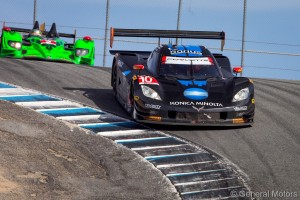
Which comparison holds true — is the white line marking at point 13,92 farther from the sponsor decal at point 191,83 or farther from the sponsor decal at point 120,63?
the sponsor decal at point 191,83

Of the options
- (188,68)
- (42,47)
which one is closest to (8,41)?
(42,47)

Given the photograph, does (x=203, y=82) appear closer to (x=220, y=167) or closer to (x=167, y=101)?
(x=167, y=101)

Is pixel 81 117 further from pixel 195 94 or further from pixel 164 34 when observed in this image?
pixel 164 34

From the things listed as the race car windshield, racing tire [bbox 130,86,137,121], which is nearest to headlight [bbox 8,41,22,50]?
the race car windshield

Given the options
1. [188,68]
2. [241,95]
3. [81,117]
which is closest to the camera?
[241,95]

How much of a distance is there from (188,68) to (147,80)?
103 centimetres

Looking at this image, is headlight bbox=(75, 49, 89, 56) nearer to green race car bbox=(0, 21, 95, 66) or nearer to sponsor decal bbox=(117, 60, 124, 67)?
green race car bbox=(0, 21, 95, 66)

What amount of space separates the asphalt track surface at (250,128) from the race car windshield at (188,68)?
3.57 feet

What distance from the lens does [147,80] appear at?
40.4 ft

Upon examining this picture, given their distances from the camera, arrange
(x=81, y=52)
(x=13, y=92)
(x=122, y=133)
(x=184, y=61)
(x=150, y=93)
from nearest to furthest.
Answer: (x=122, y=133) → (x=150, y=93) → (x=184, y=61) → (x=13, y=92) → (x=81, y=52)

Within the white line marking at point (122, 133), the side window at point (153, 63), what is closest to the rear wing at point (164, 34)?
the side window at point (153, 63)

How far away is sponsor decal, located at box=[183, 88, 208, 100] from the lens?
11945 millimetres

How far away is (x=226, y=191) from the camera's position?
29.2 ft

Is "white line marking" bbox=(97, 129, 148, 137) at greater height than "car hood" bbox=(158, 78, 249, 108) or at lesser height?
lesser
